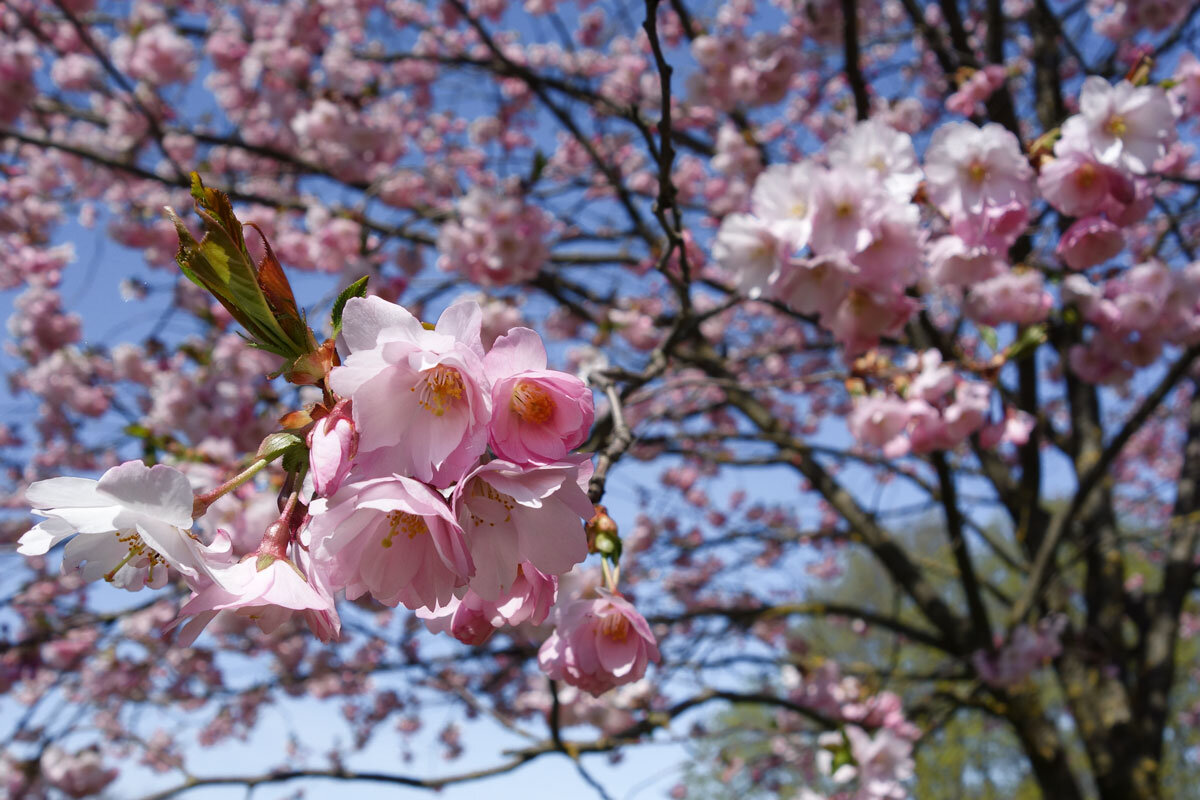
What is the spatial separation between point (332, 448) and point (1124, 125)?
6.40ft

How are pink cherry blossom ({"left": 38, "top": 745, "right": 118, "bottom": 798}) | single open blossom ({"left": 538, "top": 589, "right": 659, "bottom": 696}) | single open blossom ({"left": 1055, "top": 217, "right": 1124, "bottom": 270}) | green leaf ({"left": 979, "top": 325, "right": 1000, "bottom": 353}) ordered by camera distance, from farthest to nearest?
pink cherry blossom ({"left": 38, "top": 745, "right": 118, "bottom": 798}), green leaf ({"left": 979, "top": 325, "right": 1000, "bottom": 353}), single open blossom ({"left": 1055, "top": 217, "right": 1124, "bottom": 270}), single open blossom ({"left": 538, "top": 589, "right": 659, "bottom": 696})

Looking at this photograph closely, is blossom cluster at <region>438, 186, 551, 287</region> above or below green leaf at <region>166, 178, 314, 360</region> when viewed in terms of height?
above

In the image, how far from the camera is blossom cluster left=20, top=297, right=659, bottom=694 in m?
0.68

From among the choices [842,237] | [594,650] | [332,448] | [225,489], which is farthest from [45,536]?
[842,237]

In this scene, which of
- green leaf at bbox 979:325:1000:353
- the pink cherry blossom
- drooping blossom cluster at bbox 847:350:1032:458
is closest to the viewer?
drooping blossom cluster at bbox 847:350:1032:458

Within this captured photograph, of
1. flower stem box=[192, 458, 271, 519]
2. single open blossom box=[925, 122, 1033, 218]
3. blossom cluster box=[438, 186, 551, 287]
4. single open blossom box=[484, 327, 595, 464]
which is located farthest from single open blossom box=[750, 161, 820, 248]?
blossom cluster box=[438, 186, 551, 287]

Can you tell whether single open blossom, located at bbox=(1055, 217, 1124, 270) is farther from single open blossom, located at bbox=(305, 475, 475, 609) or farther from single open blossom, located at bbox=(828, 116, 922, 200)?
single open blossom, located at bbox=(305, 475, 475, 609)

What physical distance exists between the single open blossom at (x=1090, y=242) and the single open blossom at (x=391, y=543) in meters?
1.89

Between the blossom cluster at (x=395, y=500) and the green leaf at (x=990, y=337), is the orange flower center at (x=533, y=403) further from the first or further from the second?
the green leaf at (x=990, y=337)

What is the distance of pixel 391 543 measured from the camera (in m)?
0.78

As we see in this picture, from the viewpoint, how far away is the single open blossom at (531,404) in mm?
739

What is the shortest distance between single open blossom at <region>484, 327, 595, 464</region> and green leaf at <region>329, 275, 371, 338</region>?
17 cm

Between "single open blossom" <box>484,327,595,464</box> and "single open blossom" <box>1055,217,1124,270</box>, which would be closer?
"single open blossom" <box>484,327,595,464</box>

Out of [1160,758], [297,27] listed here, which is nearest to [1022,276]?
[1160,758]
